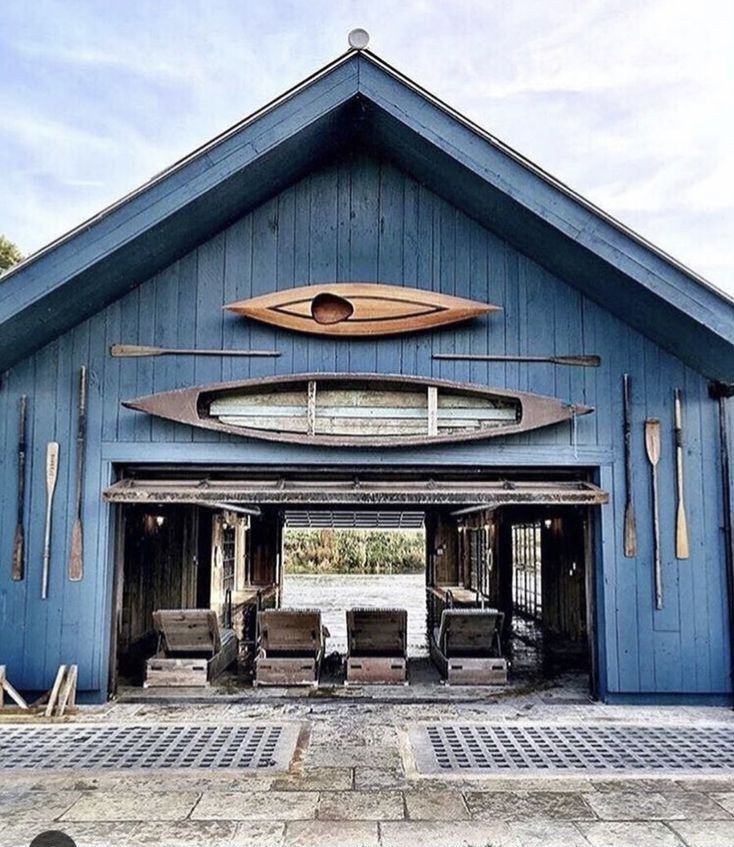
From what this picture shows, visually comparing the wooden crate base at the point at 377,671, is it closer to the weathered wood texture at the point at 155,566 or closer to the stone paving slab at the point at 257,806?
the stone paving slab at the point at 257,806

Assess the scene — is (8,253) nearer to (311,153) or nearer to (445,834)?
(311,153)

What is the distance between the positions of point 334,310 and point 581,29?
7752mm

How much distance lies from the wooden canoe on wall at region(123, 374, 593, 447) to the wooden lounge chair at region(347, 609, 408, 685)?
7.14 feet

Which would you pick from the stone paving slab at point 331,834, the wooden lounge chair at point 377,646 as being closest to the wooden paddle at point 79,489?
the wooden lounge chair at point 377,646

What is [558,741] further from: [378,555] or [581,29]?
[378,555]

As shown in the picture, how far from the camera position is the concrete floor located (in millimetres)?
3949

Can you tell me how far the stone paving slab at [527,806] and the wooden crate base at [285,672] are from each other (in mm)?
3377

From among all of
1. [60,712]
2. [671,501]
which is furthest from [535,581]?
[60,712]

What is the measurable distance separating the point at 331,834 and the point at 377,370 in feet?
13.4

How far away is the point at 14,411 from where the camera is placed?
6.95 meters

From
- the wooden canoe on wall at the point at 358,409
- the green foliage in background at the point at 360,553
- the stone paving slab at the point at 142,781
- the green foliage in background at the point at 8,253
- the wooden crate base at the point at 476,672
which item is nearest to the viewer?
the stone paving slab at the point at 142,781

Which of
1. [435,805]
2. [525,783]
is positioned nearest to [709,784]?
[525,783]

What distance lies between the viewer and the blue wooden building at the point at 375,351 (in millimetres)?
6555

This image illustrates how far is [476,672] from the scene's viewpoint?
311 inches
